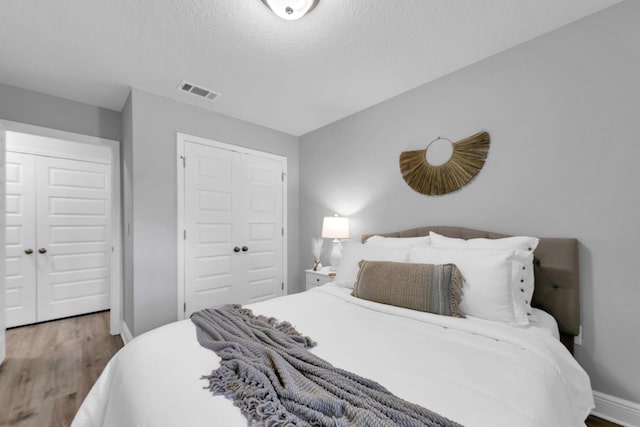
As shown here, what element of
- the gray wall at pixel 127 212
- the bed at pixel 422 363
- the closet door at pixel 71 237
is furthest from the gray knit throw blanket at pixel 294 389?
the closet door at pixel 71 237

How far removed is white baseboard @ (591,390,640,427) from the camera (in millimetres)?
1569

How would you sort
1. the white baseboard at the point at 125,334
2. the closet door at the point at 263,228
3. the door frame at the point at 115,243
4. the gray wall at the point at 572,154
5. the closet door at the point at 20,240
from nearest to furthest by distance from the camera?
the gray wall at the point at 572,154 → the white baseboard at the point at 125,334 → the door frame at the point at 115,243 → the closet door at the point at 20,240 → the closet door at the point at 263,228

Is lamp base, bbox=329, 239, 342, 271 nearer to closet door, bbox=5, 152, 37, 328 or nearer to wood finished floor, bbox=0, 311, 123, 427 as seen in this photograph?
wood finished floor, bbox=0, 311, 123, 427

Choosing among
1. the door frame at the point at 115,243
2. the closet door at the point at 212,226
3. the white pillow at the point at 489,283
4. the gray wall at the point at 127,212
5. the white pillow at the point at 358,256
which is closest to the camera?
the white pillow at the point at 489,283

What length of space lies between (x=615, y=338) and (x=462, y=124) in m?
1.72

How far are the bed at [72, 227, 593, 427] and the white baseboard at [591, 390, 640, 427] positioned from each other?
32cm

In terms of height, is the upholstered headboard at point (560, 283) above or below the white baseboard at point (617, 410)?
above

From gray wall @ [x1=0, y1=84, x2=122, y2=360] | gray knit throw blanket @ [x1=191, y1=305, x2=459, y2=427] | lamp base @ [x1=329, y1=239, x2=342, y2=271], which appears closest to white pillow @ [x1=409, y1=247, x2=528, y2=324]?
gray knit throw blanket @ [x1=191, y1=305, x2=459, y2=427]

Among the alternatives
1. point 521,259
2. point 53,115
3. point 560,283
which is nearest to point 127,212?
point 53,115

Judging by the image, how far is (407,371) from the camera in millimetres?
1052

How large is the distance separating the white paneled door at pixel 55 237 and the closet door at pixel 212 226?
1917 millimetres

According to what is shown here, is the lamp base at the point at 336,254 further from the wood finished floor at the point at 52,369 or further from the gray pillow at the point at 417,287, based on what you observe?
the wood finished floor at the point at 52,369

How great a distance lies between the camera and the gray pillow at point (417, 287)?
5.22 ft

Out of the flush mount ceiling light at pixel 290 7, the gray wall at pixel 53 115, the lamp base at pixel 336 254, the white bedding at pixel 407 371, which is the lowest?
the white bedding at pixel 407 371
